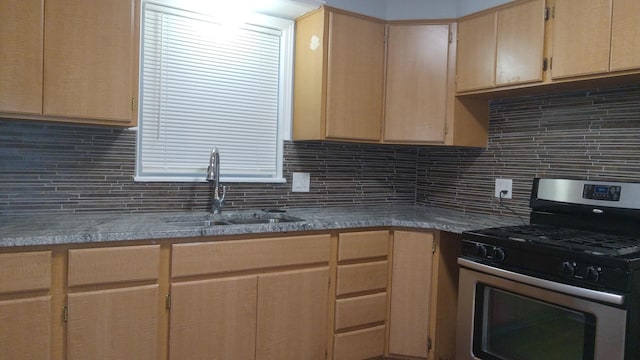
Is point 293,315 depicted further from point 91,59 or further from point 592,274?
point 91,59

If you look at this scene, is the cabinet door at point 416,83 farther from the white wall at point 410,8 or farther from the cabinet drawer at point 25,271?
the cabinet drawer at point 25,271

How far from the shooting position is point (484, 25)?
2.59 meters

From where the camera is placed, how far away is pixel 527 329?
1964mm

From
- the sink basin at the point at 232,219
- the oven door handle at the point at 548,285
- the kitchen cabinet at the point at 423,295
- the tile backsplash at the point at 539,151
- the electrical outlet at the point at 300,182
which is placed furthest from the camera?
the electrical outlet at the point at 300,182

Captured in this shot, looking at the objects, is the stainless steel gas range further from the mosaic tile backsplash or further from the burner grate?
the mosaic tile backsplash

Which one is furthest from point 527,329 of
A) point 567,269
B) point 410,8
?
point 410,8

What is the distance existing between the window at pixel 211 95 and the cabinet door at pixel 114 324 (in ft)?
2.55

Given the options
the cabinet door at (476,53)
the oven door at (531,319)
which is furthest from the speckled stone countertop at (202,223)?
the cabinet door at (476,53)

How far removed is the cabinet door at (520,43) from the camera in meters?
2.30

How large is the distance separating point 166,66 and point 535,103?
217 centimetres

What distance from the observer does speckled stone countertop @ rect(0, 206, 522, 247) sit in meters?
1.79

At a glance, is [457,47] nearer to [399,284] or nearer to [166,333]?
[399,284]

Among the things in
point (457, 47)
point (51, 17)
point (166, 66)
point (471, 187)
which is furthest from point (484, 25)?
point (51, 17)

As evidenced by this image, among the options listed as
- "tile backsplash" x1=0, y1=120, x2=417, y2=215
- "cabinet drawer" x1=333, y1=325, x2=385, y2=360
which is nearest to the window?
"tile backsplash" x1=0, y1=120, x2=417, y2=215
